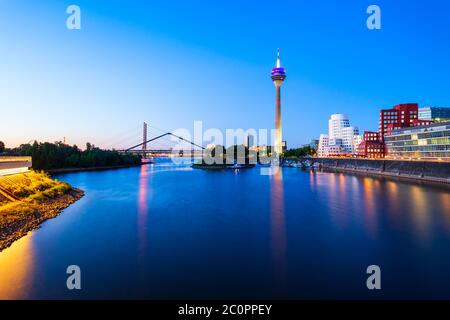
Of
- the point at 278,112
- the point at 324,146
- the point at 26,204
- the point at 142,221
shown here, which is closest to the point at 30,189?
the point at 26,204

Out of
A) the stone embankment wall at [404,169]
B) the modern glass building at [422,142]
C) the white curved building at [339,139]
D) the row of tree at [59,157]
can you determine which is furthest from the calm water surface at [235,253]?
the white curved building at [339,139]

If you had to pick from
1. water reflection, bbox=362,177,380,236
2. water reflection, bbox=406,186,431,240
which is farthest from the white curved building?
water reflection, bbox=362,177,380,236

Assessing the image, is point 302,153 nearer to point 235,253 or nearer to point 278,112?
point 278,112

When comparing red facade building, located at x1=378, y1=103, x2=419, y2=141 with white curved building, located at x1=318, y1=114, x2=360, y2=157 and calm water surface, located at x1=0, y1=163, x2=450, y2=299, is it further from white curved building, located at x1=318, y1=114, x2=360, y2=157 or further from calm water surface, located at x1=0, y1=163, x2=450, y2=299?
calm water surface, located at x1=0, y1=163, x2=450, y2=299

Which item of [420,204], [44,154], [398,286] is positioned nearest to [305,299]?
[398,286]

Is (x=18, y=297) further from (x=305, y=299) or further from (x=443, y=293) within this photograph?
(x=443, y=293)
